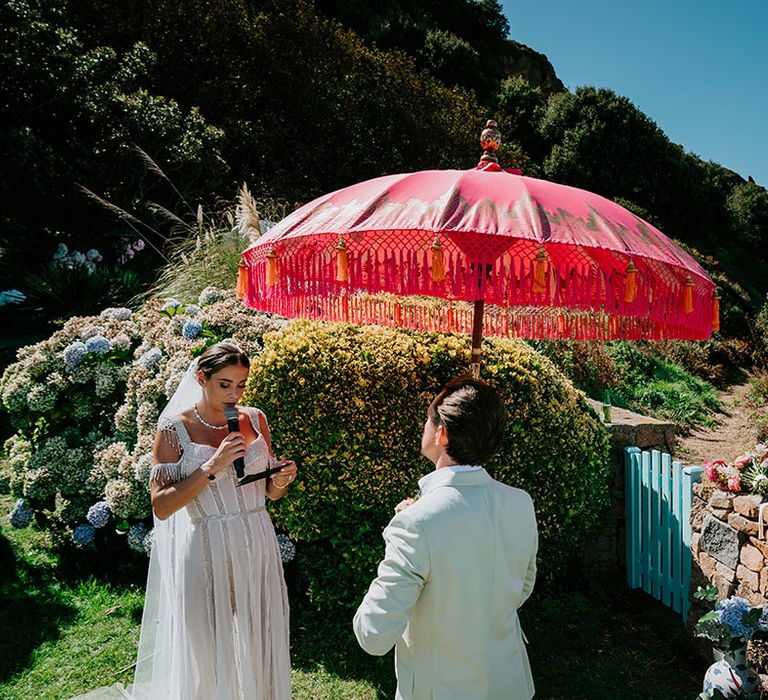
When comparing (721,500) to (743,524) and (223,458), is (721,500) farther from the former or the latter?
(223,458)

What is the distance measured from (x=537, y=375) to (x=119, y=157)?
1177 centimetres

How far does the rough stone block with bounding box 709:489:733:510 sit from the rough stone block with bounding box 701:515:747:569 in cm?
12

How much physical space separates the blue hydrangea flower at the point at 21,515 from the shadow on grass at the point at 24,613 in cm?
27

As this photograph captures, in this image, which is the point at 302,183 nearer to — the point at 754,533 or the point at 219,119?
the point at 219,119

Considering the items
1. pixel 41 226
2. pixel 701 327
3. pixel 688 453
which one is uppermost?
pixel 41 226

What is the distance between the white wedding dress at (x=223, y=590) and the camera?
279cm

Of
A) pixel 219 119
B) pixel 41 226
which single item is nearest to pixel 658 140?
pixel 219 119

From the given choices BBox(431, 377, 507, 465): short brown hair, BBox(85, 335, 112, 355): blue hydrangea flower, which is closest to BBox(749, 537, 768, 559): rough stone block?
BBox(431, 377, 507, 465): short brown hair

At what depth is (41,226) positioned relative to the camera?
12.7 metres

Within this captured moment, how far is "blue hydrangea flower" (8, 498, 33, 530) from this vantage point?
548 centimetres

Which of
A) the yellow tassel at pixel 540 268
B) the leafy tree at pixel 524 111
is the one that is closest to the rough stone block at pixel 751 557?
the yellow tassel at pixel 540 268

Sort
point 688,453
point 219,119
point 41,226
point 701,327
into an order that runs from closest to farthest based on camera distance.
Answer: point 701,327
point 688,453
point 41,226
point 219,119

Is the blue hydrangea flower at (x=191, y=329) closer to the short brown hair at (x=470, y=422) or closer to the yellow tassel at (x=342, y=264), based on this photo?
the yellow tassel at (x=342, y=264)

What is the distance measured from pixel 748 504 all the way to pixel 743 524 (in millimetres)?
143
